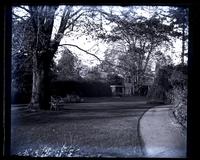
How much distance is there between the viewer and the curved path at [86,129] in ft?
13.4

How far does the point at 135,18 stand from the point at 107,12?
43cm

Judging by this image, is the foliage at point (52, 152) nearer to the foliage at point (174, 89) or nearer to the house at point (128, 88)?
the house at point (128, 88)

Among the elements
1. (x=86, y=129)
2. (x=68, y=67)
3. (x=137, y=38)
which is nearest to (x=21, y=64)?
(x=68, y=67)

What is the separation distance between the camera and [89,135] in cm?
417

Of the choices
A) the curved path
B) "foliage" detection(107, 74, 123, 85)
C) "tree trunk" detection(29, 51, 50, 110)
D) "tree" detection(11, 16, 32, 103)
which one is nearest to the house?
"foliage" detection(107, 74, 123, 85)

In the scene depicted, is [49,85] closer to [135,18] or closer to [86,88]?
[86,88]

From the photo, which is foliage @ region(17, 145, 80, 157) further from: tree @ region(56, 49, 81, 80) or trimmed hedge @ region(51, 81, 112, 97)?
tree @ region(56, 49, 81, 80)

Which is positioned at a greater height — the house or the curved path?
the house

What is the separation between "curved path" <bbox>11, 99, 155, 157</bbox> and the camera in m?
4.10
